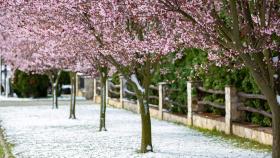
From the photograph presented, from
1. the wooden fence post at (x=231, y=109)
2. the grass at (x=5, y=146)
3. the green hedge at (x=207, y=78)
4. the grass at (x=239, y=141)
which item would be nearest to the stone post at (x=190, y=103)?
the green hedge at (x=207, y=78)

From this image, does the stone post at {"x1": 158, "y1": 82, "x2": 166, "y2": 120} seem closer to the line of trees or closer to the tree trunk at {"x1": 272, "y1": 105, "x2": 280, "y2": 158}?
the line of trees

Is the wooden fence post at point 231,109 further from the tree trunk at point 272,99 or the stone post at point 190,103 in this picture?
the tree trunk at point 272,99

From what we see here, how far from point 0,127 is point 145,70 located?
7.69m

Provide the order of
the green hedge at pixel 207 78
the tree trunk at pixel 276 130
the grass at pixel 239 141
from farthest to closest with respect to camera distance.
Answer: the green hedge at pixel 207 78 → the grass at pixel 239 141 → the tree trunk at pixel 276 130

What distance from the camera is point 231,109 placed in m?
14.8

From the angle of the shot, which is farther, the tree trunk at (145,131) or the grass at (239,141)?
the grass at (239,141)

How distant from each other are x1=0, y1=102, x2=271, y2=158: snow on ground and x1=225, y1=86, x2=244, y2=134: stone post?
0.68 metres

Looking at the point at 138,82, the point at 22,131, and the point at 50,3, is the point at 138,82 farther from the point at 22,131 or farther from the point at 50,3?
the point at 22,131

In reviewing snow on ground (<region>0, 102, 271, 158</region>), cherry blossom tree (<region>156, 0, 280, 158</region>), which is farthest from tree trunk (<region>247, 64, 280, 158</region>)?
snow on ground (<region>0, 102, 271, 158</region>)

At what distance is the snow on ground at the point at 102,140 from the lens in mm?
11828

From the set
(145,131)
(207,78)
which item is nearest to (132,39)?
(145,131)

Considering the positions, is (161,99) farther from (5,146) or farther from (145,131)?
(145,131)

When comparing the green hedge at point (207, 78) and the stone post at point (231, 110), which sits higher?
the green hedge at point (207, 78)

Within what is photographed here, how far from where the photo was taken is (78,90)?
128ft
